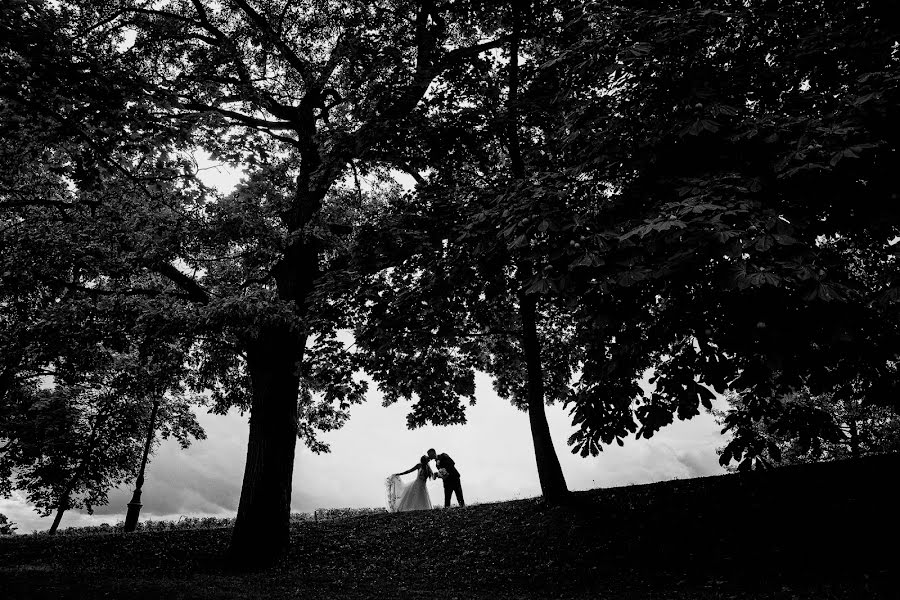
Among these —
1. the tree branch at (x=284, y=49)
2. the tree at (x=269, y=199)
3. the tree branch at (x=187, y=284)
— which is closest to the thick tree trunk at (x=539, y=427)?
the tree at (x=269, y=199)

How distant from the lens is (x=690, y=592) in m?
6.81

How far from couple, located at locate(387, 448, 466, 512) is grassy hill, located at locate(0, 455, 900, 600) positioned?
3527 millimetres

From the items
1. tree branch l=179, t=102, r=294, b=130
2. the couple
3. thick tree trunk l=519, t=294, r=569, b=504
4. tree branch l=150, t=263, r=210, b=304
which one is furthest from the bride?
tree branch l=179, t=102, r=294, b=130

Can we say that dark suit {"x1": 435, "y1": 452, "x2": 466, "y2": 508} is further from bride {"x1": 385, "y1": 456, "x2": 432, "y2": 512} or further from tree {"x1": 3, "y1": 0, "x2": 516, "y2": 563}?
tree {"x1": 3, "y1": 0, "x2": 516, "y2": 563}

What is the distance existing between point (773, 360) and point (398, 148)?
7.96 metres

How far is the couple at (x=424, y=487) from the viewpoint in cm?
1602

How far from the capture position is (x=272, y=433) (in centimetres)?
1117

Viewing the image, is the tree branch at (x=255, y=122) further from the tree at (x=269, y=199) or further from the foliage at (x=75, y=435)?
the foliage at (x=75, y=435)

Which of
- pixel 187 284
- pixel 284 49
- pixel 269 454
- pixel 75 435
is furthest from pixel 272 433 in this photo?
pixel 75 435

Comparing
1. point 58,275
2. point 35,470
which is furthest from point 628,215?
point 35,470

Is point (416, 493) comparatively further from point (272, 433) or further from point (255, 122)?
point (255, 122)

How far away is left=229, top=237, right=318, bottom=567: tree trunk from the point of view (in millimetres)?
10539

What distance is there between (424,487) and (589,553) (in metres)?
8.06

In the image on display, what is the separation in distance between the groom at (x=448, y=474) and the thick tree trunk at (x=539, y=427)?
15.8 ft
